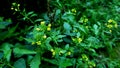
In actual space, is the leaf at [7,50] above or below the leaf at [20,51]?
above

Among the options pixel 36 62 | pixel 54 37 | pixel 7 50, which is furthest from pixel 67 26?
pixel 7 50

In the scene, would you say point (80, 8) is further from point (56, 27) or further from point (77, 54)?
point (77, 54)

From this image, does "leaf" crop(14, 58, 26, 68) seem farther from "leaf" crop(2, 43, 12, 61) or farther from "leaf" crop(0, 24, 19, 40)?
"leaf" crop(0, 24, 19, 40)

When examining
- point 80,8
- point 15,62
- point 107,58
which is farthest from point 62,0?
point 15,62

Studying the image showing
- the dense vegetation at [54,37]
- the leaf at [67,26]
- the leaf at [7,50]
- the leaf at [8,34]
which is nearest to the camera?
the leaf at [7,50]

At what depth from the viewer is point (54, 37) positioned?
3053mm

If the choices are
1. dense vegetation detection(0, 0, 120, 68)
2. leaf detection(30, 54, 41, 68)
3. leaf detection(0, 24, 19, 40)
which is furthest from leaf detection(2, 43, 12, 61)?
leaf detection(30, 54, 41, 68)

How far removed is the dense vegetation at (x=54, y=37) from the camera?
3080 mm

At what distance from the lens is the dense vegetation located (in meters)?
3.08

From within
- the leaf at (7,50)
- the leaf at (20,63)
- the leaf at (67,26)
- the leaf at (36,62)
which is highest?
the leaf at (67,26)

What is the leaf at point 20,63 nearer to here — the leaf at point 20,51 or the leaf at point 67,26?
the leaf at point 20,51

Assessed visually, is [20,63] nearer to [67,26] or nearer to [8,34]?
[8,34]

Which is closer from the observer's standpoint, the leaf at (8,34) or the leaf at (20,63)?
the leaf at (20,63)

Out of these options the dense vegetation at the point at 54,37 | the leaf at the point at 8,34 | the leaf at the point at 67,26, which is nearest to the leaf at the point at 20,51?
the dense vegetation at the point at 54,37
